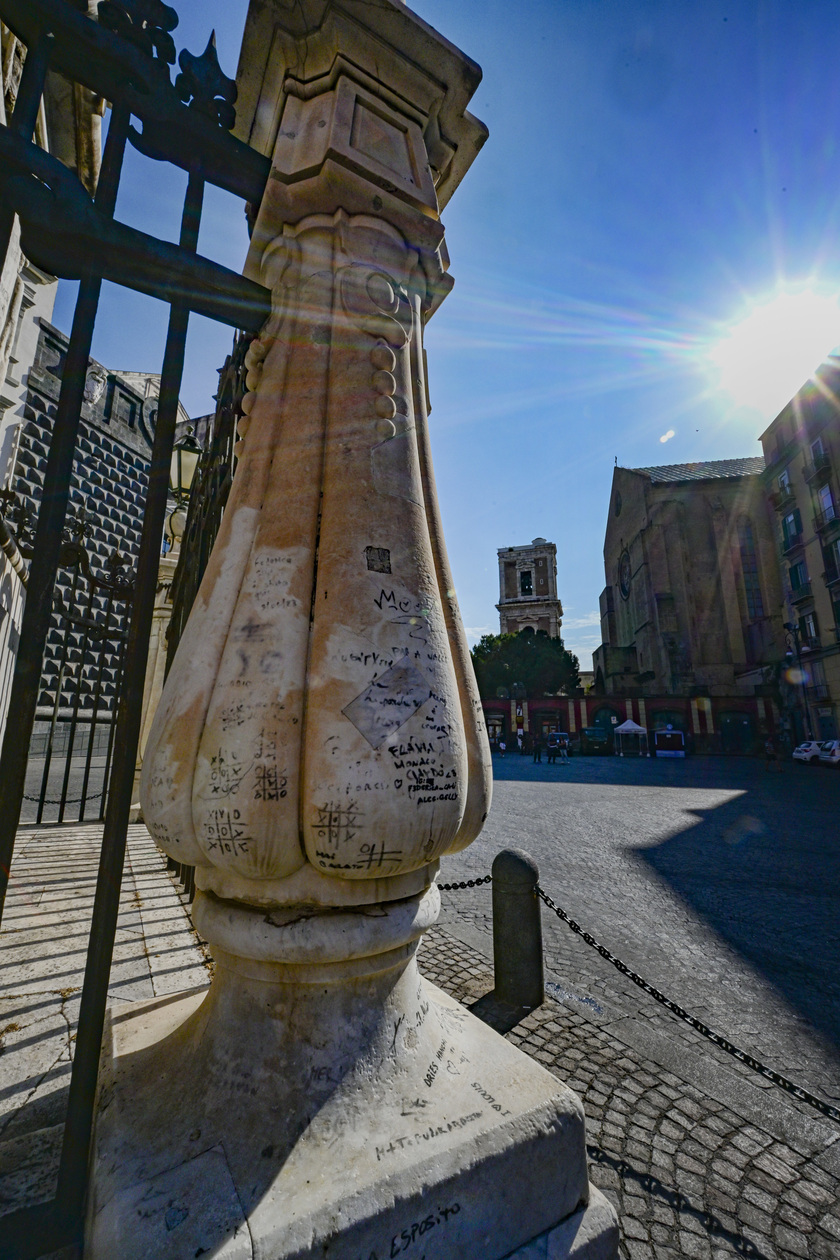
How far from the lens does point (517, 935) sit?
3.26 meters

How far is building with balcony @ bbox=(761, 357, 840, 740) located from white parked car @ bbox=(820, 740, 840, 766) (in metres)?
2.30

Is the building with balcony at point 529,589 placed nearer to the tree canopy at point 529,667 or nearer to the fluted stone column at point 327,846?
the tree canopy at point 529,667

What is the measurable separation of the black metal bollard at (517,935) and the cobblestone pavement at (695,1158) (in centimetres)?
35

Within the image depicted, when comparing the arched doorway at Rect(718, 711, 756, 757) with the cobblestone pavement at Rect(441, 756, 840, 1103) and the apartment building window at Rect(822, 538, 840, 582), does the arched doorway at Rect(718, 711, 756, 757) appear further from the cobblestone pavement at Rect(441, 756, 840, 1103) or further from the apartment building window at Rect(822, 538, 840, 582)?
the cobblestone pavement at Rect(441, 756, 840, 1103)

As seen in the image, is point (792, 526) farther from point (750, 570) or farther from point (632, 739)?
point (632, 739)

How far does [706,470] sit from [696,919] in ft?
141

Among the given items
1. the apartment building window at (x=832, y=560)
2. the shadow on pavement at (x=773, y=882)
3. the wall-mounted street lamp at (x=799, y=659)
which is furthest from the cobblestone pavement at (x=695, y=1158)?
the wall-mounted street lamp at (x=799, y=659)

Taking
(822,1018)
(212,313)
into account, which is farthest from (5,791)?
(822,1018)

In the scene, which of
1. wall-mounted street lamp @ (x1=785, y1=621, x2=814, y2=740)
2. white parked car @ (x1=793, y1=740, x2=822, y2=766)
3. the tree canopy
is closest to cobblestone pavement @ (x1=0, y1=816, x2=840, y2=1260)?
white parked car @ (x1=793, y1=740, x2=822, y2=766)

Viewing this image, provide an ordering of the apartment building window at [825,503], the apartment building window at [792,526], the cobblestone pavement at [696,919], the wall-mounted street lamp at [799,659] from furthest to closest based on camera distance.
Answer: the apartment building window at [792,526], the wall-mounted street lamp at [799,659], the apartment building window at [825,503], the cobblestone pavement at [696,919]

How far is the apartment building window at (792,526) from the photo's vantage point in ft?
93.9

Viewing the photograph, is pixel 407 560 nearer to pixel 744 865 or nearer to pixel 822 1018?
pixel 822 1018

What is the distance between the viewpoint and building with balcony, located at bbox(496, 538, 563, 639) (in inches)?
2292

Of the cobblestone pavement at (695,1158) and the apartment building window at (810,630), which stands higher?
the apartment building window at (810,630)
